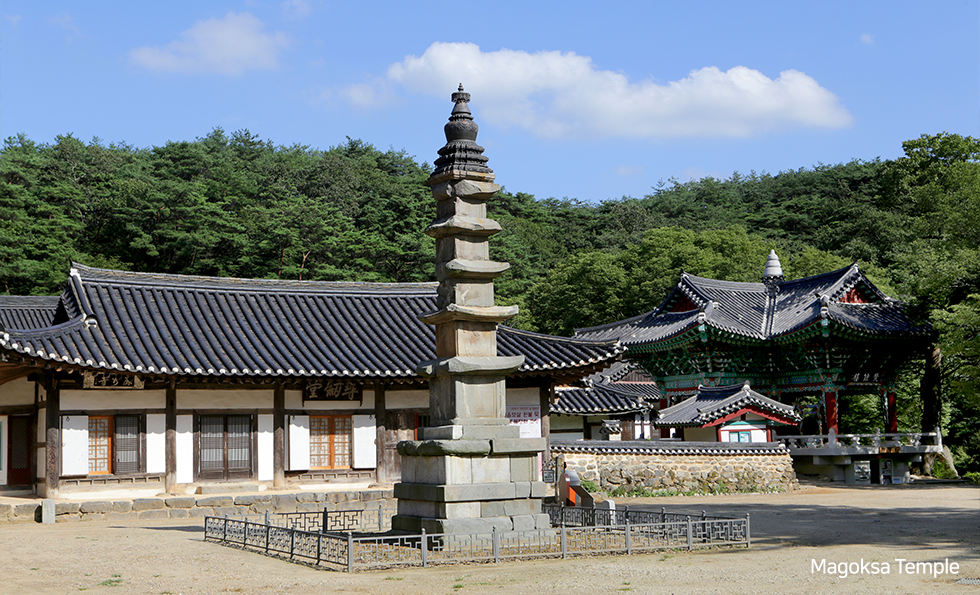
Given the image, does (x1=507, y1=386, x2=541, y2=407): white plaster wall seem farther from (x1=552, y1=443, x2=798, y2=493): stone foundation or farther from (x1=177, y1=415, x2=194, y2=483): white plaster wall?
(x1=177, y1=415, x2=194, y2=483): white plaster wall

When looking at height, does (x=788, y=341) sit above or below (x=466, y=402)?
above

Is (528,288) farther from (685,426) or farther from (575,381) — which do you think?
(575,381)

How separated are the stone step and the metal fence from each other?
654 cm

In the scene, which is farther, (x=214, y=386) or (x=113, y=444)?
(x=214, y=386)

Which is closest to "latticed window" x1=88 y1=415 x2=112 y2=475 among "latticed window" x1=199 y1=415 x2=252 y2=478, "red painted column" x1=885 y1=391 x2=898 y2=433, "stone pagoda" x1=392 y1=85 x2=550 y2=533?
"latticed window" x1=199 y1=415 x2=252 y2=478

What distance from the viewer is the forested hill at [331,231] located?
52625mm

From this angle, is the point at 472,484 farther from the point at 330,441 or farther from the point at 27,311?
the point at 27,311

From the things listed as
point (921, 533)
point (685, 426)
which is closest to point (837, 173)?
point (685, 426)

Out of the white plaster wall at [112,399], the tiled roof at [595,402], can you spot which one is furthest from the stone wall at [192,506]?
the tiled roof at [595,402]

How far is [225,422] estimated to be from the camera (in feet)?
77.3

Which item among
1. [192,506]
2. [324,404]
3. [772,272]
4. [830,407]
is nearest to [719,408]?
[830,407]

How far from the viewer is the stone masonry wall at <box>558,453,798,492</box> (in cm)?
2717

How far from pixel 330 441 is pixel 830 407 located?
2187cm

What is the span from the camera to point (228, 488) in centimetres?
2302
